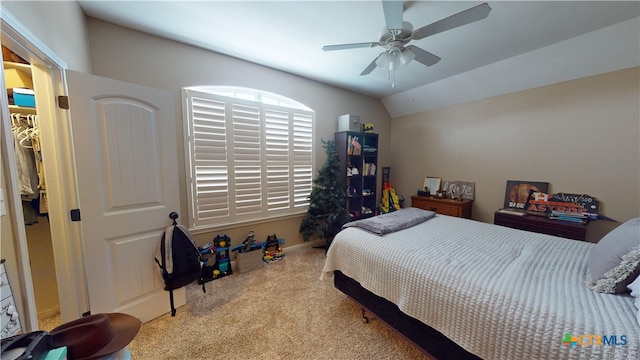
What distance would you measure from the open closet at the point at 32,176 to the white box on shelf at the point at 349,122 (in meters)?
3.10

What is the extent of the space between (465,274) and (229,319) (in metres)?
1.88

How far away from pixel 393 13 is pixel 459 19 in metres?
0.46

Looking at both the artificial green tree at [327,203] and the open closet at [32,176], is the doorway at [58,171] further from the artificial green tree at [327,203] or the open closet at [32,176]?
the artificial green tree at [327,203]

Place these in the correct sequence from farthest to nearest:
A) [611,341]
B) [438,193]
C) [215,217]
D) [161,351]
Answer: [438,193] < [215,217] < [161,351] < [611,341]

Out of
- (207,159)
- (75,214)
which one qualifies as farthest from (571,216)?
(75,214)

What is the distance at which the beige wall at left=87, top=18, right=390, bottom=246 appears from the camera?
2010 mm

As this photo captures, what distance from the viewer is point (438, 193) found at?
3.62 m

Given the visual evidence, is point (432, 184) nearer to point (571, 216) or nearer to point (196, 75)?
point (571, 216)

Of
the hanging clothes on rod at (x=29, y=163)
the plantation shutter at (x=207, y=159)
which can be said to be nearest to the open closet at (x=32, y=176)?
the hanging clothes on rod at (x=29, y=163)

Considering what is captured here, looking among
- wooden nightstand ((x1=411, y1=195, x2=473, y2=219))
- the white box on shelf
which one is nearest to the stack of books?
wooden nightstand ((x1=411, y1=195, x2=473, y2=219))

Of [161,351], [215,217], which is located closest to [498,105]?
[215,217]

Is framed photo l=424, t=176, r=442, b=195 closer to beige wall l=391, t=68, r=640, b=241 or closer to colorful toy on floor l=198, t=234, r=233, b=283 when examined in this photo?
beige wall l=391, t=68, r=640, b=241

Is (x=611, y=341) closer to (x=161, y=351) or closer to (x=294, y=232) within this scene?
(x=161, y=351)

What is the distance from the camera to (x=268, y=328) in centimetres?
176
